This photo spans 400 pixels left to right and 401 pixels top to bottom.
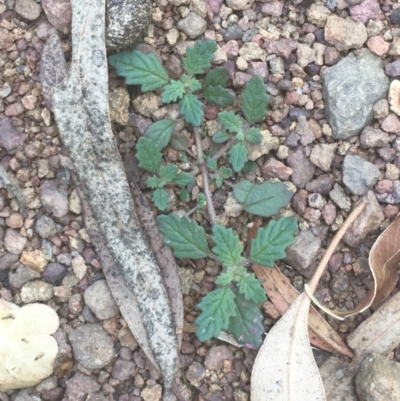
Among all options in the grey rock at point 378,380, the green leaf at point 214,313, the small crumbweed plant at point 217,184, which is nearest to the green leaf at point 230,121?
the small crumbweed plant at point 217,184

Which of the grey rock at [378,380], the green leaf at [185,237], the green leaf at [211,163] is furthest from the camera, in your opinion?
the green leaf at [211,163]

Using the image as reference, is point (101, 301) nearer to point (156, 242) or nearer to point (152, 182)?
point (156, 242)

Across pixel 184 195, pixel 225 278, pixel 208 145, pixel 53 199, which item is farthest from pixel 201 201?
pixel 53 199

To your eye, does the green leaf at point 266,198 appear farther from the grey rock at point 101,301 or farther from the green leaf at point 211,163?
the grey rock at point 101,301

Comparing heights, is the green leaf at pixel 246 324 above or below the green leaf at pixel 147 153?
below

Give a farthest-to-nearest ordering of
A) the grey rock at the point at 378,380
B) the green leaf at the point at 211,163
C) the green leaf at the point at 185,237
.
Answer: the green leaf at the point at 211,163, the green leaf at the point at 185,237, the grey rock at the point at 378,380

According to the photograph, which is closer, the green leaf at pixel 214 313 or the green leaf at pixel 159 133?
the green leaf at pixel 214 313

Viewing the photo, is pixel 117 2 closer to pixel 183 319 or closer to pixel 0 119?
pixel 0 119

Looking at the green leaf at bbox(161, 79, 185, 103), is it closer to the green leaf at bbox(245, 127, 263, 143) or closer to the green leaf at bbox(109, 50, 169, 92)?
the green leaf at bbox(109, 50, 169, 92)

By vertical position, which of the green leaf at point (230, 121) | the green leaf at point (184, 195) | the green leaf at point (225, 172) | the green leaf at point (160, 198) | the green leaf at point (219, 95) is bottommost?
the green leaf at point (184, 195)
